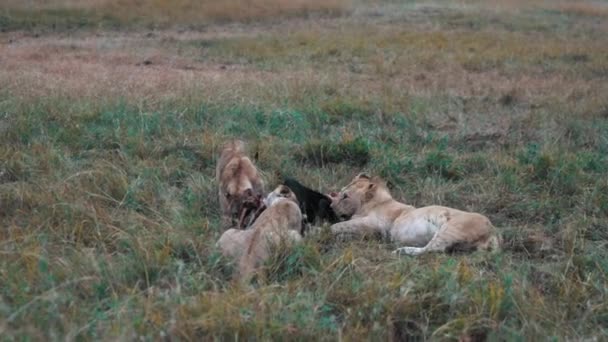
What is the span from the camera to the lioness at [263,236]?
4.58 meters

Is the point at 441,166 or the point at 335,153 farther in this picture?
the point at 335,153

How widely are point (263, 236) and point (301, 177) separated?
2176 mm

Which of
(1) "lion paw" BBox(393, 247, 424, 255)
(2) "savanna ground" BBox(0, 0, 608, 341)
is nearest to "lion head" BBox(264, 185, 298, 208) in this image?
(2) "savanna ground" BBox(0, 0, 608, 341)

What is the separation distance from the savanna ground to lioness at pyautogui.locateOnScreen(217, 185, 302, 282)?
0.12 metres

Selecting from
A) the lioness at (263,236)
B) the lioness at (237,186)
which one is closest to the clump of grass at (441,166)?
the lioness at (237,186)

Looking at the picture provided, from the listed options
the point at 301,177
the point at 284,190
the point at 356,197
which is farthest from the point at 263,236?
the point at 301,177

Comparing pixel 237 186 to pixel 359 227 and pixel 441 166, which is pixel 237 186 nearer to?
pixel 359 227

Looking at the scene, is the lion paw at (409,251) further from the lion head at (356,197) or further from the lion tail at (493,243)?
the lion head at (356,197)

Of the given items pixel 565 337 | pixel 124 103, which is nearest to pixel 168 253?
pixel 565 337

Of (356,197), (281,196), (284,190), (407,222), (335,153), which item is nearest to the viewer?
(407,222)

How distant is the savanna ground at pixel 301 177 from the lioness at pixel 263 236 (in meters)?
0.12

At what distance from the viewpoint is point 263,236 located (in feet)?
15.6

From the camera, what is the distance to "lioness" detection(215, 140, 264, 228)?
5.77 meters

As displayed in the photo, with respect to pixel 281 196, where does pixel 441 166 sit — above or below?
below
